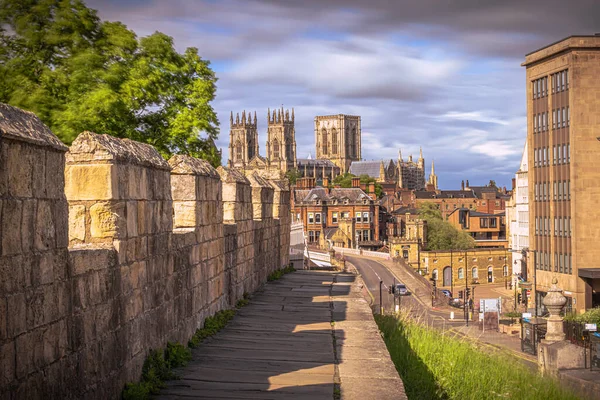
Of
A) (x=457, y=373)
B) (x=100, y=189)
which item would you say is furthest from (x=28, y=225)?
(x=457, y=373)

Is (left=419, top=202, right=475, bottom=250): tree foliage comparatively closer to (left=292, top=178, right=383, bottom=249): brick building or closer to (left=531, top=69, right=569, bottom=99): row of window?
(left=292, top=178, right=383, bottom=249): brick building

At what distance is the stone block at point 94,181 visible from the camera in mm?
7121

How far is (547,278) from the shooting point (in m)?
64.1

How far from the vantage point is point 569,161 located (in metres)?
60.4

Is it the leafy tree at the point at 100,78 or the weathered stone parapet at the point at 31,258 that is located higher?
the leafy tree at the point at 100,78

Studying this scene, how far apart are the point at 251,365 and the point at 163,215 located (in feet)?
5.87

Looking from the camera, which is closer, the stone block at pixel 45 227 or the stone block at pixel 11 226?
the stone block at pixel 11 226

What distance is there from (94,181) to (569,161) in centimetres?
5727

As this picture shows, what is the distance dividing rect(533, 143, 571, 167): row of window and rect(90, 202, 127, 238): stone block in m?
57.1

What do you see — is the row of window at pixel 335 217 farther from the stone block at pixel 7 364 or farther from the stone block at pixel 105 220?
the stone block at pixel 7 364

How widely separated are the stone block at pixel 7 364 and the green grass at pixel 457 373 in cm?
535

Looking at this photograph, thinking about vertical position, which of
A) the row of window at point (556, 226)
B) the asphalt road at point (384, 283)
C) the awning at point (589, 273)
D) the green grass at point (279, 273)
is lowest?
the asphalt road at point (384, 283)

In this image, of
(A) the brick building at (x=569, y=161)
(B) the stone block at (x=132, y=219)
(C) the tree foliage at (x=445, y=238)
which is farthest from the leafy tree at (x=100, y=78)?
(C) the tree foliage at (x=445, y=238)

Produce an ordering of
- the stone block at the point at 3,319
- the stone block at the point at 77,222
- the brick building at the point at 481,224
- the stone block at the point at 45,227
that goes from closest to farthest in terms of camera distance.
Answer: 1. the stone block at the point at 3,319
2. the stone block at the point at 45,227
3. the stone block at the point at 77,222
4. the brick building at the point at 481,224
